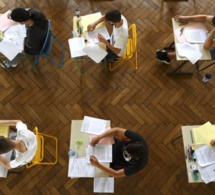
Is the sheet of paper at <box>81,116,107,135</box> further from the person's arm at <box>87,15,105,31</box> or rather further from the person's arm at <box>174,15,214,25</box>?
the person's arm at <box>174,15,214,25</box>

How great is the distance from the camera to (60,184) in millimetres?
2949

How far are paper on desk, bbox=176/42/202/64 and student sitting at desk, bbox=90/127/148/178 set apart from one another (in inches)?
49.0

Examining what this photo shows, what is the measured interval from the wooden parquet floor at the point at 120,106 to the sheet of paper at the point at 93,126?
725 millimetres

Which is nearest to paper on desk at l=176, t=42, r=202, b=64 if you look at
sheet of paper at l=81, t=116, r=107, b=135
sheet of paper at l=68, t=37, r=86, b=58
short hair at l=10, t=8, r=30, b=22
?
sheet of paper at l=68, t=37, r=86, b=58

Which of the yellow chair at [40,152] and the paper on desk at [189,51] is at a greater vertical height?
the paper on desk at [189,51]

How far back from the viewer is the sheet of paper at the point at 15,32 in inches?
116

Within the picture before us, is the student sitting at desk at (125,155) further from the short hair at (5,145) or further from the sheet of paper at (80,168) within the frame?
the short hair at (5,145)

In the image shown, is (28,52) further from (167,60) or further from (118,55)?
(167,60)

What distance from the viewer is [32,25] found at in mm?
2848

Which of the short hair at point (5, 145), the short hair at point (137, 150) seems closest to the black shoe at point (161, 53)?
the short hair at point (137, 150)

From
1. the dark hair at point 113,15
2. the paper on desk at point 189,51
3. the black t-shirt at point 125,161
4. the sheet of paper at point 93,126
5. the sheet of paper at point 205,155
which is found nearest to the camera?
the black t-shirt at point 125,161

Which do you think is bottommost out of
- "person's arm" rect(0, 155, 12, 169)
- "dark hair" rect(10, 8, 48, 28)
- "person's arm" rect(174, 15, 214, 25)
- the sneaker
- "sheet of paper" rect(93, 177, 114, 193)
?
"sheet of paper" rect(93, 177, 114, 193)

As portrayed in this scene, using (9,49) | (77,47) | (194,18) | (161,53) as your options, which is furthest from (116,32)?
(9,49)

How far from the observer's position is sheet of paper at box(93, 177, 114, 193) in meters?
2.57
